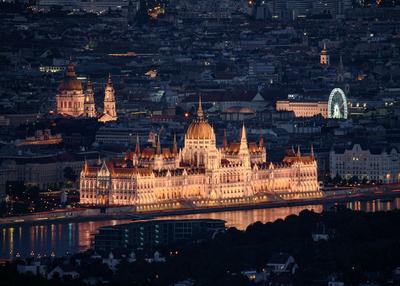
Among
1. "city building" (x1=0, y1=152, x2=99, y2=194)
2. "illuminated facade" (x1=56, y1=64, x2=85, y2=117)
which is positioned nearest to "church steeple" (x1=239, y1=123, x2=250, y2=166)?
"city building" (x1=0, y1=152, x2=99, y2=194)

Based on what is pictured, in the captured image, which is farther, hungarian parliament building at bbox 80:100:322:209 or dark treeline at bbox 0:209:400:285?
hungarian parliament building at bbox 80:100:322:209

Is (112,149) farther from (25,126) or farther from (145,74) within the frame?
(145,74)

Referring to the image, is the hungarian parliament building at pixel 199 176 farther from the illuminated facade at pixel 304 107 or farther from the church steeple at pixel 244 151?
the illuminated facade at pixel 304 107

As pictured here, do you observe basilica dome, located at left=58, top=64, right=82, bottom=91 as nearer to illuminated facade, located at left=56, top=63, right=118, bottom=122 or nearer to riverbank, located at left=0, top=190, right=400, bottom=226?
illuminated facade, located at left=56, top=63, right=118, bottom=122

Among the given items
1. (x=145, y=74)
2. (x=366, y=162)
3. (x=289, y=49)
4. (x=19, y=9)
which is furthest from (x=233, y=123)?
(x=19, y=9)

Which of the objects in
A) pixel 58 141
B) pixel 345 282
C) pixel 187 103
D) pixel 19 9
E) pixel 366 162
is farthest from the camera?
pixel 19 9

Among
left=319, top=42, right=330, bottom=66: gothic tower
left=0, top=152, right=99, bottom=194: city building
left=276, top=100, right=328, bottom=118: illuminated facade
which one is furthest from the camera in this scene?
left=319, top=42, right=330, bottom=66: gothic tower

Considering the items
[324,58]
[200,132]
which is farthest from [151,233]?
[324,58]
